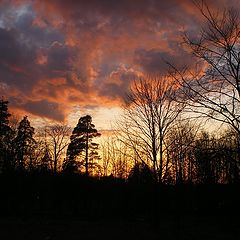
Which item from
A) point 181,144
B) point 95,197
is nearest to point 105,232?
point 181,144

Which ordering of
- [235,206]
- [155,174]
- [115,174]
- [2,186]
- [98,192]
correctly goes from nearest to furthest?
[155,174] → [2,186] → [235,206] → [98,192] → [115,174]

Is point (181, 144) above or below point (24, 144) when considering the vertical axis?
below

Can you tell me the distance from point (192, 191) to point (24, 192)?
20713 mm

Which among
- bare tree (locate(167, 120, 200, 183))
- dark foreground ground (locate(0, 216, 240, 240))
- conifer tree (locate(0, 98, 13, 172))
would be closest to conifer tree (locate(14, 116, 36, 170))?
conifer tree (locate(0, 98, 13, 172))

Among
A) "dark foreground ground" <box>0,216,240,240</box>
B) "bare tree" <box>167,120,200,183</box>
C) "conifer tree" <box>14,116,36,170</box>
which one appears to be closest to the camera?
"bare tree" <box>167,120,200,183</box>

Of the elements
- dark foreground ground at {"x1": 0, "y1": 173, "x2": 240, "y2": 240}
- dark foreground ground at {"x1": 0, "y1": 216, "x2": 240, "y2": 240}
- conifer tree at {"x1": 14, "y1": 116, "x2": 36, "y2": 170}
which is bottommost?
dark foreground ground at {"x1": 0, "y1": 216, "x2": 240, "y2": 240}

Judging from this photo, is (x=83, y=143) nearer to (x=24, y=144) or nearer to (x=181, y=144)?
(x=24, y=144)

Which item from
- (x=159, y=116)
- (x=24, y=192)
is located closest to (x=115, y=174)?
(x=24, y=192)

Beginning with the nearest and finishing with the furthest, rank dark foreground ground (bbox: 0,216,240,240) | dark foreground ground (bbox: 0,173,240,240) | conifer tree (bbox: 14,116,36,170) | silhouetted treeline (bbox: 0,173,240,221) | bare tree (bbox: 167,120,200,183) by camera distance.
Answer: bare tree (bbox: 167,120,200,183), dark foreground ground (bbox: 0,216,240,240), dark foreground ground (bbox: 0,173,240,240), silhouetted treeline (bbox: 0,173,240,221), conifer tree (bbox: 14,116,36,170)

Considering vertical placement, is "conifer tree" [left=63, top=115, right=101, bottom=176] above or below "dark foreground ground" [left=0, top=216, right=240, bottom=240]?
above

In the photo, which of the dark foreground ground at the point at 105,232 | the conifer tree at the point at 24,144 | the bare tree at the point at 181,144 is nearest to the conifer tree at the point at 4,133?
the conifer tree at the point at 24,144

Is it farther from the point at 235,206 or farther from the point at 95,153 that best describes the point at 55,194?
the point at 235,206

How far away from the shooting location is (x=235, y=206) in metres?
38.7

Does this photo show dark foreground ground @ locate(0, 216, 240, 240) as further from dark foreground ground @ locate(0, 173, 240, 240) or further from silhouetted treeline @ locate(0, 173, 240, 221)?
silhouetted treeline @ locate(0, 173, 240, 221)
